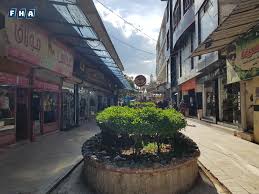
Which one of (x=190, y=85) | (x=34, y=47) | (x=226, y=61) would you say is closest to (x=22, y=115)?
(x=34, y=47)

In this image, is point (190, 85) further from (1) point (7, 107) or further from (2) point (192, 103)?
(1) point (7, 107)

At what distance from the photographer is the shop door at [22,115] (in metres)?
13.0

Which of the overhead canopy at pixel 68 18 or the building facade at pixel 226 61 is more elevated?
the overhead canopy at pixel 68 18

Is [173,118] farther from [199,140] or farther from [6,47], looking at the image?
[199,140]

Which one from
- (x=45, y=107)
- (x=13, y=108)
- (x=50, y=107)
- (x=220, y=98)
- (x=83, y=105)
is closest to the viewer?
(x=13, y=108)

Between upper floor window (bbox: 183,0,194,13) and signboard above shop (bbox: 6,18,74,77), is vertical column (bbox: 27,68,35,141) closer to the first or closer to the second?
signboard above shop (bbox: 6,18,74,77)

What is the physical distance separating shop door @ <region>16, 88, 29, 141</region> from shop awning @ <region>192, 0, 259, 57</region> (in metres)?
7.21

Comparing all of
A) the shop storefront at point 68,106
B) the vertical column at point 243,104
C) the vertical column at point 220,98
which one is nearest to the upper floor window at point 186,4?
the vertical column at point 220,98

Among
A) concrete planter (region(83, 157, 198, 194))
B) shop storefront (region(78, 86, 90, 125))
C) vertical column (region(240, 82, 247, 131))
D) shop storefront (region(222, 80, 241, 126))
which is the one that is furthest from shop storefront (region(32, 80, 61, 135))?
shop storefront (region(222, 80, 241, 126))

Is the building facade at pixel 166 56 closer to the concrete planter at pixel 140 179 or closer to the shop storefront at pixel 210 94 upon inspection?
the shop storefront at pixel 210 94

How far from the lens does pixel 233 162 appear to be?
9.56m

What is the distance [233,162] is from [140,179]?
13.9ft

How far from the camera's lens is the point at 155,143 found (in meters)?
7.46

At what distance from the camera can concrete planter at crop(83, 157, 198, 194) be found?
20.5 ft
